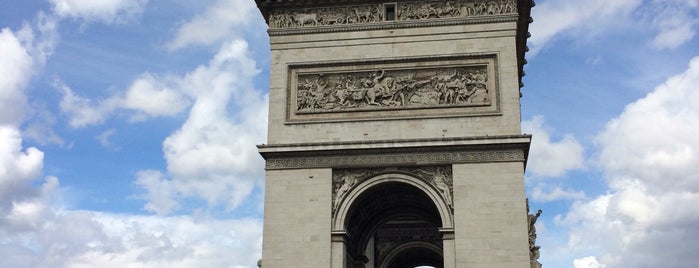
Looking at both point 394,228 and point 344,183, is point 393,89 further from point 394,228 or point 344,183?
point 394,228

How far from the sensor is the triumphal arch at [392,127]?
22859 millimetres

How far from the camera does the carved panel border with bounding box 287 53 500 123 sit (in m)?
24.1

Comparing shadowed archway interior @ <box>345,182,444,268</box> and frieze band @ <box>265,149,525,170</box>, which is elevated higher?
frieze band @ <box>265,149,525,170</box>

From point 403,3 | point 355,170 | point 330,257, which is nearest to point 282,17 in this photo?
point 403,3

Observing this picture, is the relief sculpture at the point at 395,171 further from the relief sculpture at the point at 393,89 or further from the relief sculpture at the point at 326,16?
the relief sculpture at the point at 326,16

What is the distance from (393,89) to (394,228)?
10145 mm

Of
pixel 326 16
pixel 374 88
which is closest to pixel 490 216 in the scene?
pixel 374 88

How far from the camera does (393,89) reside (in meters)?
24.5

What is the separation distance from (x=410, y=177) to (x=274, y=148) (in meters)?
4.03

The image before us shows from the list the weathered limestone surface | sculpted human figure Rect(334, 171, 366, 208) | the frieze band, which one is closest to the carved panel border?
the frieze band

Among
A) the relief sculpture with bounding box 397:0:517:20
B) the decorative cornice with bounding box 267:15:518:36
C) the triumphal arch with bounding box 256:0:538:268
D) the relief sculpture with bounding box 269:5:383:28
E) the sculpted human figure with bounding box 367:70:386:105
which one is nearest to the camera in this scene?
the triumphal arch with bounding box 256:0:538:268

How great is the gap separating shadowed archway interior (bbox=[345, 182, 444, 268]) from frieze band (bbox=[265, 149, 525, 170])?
2.38 ft

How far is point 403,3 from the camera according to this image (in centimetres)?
2547

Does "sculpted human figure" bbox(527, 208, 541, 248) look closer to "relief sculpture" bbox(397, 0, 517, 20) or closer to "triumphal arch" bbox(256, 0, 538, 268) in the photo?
"triumphal arch" bbox(256, 0, 538, 268)
